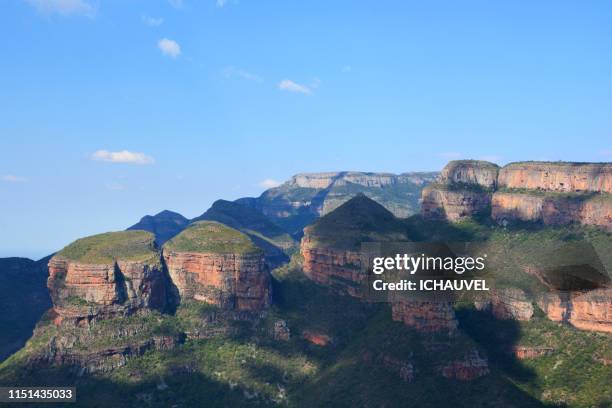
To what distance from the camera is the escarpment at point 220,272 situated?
123 meters

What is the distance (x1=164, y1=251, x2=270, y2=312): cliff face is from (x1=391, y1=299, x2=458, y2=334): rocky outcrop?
32.3m

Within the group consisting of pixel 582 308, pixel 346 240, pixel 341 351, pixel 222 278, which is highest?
pixel 346 240

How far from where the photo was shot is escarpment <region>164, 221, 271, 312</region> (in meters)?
123

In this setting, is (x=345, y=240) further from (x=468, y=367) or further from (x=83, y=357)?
(x=83, y=357)

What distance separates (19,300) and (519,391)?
115 m

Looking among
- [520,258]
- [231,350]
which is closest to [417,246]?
[520,258]

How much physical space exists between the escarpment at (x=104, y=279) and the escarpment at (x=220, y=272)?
161 inches

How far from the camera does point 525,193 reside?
139 meters

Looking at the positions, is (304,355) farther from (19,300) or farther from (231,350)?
(19,300)

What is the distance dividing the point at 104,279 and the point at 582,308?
73300 millimetres

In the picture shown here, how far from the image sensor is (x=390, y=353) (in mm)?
99250

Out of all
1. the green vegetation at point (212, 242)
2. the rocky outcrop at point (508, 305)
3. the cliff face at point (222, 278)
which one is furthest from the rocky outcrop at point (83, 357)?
the rocky outcrop at point (508, 305)

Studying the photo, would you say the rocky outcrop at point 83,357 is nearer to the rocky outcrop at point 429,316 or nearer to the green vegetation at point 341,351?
the green vegetation at point 341,351

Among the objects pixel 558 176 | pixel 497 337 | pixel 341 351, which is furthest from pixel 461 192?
pixel 341 351
